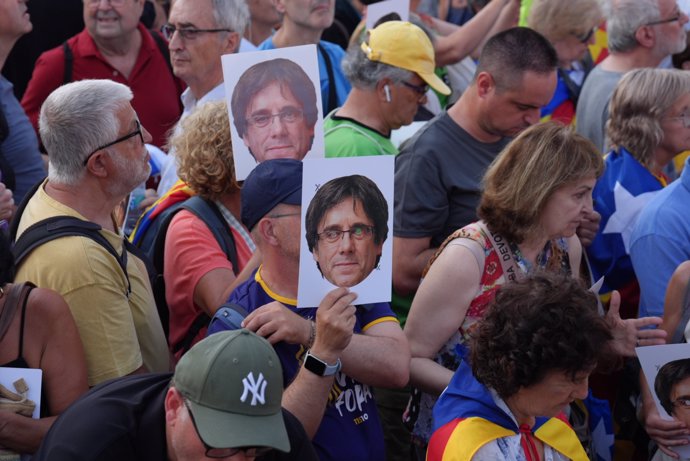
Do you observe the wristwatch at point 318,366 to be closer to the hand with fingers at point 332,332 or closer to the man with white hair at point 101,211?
the hand with fingers at point 332,332

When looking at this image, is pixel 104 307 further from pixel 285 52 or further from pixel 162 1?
pixel 162 1

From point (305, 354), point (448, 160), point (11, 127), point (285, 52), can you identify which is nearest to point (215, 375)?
point (305, 354)

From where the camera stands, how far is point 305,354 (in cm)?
300

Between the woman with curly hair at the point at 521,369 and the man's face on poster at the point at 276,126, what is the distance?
980 mm

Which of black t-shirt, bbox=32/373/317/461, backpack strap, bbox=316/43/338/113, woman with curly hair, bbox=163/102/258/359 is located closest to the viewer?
black t-shirt, bbox=32/373/317/461

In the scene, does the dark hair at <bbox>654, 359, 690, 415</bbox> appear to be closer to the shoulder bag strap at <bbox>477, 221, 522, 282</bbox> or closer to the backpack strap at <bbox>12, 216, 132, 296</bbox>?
the shoulder bag strap at <bbox>477, 221, 522, 282</bbox>

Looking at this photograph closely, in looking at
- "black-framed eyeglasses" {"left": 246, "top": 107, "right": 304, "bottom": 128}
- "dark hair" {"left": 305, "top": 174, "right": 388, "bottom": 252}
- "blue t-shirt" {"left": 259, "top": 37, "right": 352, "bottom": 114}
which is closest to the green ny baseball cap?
"dark hair" {"left": 305, "top": 174, "right": 388, "bottom": 252}

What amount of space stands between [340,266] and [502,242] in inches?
31.5

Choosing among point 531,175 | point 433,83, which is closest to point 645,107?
point 433,83

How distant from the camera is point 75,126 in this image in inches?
137

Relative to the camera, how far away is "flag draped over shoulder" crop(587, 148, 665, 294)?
179 inches

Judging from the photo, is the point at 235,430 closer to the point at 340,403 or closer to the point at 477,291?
the point at 340,403

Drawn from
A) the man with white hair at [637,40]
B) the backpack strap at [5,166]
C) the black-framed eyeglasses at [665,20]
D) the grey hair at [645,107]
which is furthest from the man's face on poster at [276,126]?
the black-framed eyeglasses at [665,20]

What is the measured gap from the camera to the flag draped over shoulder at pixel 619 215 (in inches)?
179
